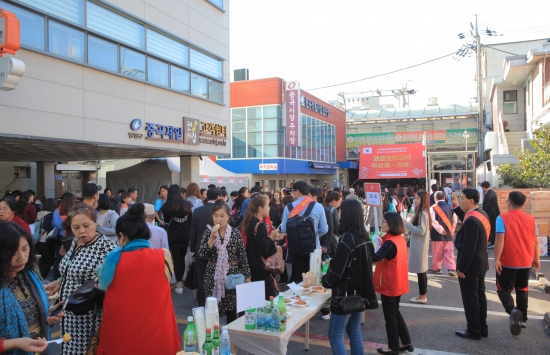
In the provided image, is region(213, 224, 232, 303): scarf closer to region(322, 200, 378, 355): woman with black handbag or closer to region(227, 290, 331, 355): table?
region(227, 290, 331, 355): table

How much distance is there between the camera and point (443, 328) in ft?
18.3

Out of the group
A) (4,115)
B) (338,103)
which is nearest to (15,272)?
(4,115)

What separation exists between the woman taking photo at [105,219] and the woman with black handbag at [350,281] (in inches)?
128

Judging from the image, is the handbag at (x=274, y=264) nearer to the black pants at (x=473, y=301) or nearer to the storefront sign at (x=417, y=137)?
the black pants at (x=473, y=301)

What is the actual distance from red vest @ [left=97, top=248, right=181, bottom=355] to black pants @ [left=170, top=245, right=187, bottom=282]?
4788 mm

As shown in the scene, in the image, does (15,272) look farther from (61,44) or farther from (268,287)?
(61,44)

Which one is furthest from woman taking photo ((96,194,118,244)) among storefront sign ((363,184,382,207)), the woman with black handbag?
storefront sign ((363,184,382,207))

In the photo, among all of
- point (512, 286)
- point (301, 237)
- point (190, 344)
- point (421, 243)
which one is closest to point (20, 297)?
point (190, 344)

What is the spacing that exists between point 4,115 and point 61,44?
2.28 metres

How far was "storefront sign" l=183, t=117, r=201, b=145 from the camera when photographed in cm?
1285

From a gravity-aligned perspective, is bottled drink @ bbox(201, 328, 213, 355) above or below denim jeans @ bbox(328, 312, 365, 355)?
above

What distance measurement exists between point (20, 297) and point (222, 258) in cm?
199

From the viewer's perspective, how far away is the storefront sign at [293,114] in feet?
84.0

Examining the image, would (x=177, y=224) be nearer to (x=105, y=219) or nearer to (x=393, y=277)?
(x=105, y=219)
